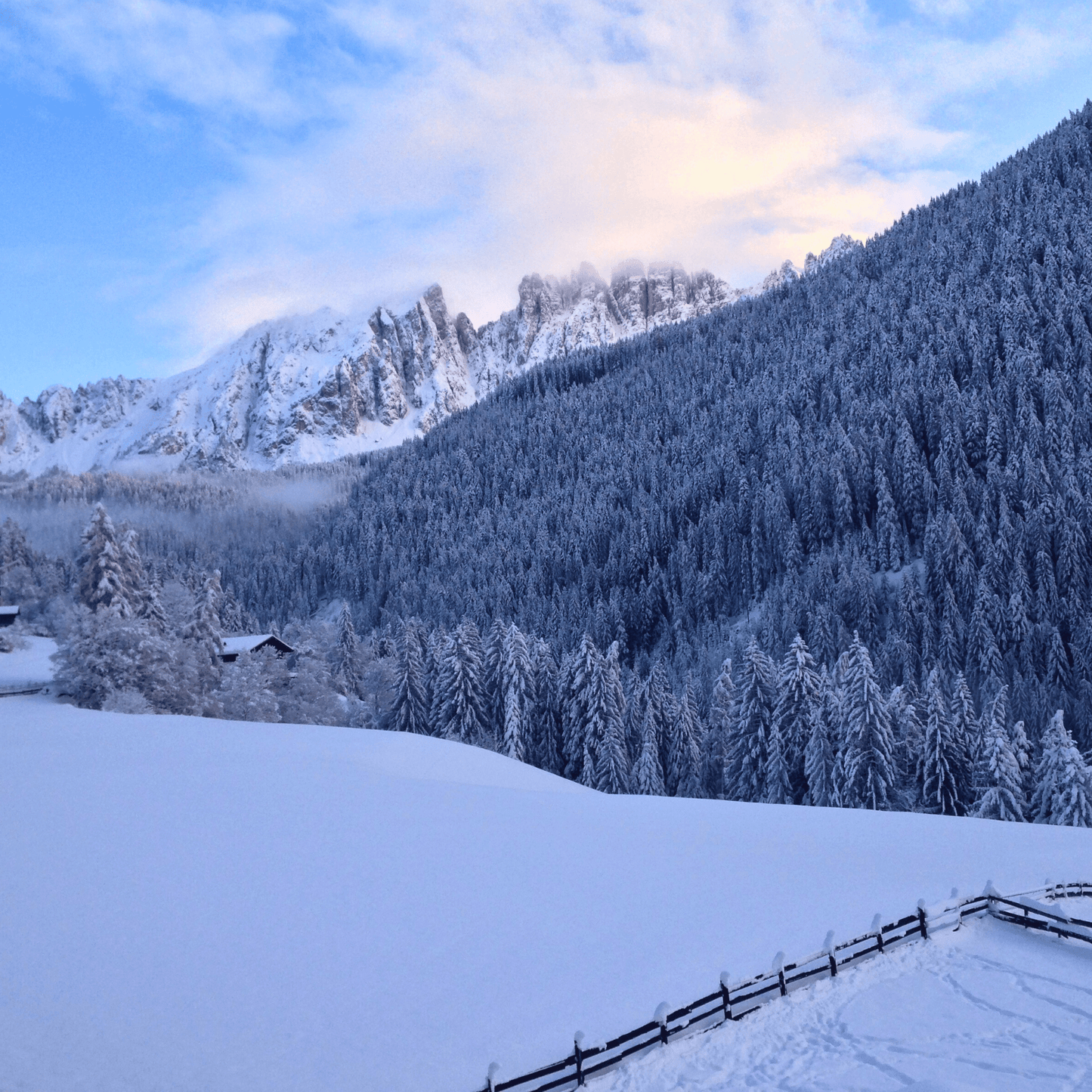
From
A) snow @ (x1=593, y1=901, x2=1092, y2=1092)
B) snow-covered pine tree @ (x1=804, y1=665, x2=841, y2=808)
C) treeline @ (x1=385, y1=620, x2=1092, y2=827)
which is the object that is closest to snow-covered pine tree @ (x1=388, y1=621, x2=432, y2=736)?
treeline @ (x1=385, y1=620, x2=1092, y2=827)

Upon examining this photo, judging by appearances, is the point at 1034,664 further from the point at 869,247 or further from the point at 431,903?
the point at 869,247

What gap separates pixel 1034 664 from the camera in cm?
7625

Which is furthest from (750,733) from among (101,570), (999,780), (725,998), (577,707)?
(101,570)

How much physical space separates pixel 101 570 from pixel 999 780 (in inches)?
2136

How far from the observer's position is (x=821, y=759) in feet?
148

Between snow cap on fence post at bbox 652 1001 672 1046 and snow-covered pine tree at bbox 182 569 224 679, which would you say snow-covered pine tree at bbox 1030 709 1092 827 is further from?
snow-covered pine tree at bbox 182 569 224 679

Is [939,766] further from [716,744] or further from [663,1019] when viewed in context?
[663,1019]

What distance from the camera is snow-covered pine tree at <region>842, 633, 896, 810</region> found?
42906 mm

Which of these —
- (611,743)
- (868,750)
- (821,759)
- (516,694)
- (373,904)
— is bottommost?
(611,743)

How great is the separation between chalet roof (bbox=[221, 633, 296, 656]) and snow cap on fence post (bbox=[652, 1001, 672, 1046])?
212ft

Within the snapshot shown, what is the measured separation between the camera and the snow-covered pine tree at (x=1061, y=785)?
37.0 m

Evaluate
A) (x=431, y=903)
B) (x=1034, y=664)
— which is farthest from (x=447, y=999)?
(x=1034, y=664)

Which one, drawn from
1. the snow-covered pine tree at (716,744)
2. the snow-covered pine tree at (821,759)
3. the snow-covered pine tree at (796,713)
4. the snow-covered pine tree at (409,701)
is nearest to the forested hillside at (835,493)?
the snow-covered pine tree at (716,744)

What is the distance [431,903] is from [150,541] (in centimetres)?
19766
